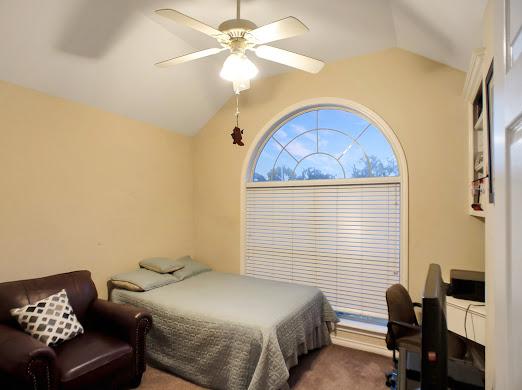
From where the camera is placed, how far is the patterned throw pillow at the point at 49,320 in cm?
213

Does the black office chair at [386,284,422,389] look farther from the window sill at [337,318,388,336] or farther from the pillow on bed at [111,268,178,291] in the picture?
the pillow on bed at [111,268,178,291]

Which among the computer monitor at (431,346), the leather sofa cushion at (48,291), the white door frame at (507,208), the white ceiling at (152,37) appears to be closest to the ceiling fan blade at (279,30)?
the white ceiling at (152,37)

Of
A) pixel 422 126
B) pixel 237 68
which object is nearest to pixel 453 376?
pixel 237 68

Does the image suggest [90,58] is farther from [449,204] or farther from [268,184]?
[449,204]

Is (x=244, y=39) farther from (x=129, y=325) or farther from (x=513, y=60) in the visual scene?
(x=129, y=325)

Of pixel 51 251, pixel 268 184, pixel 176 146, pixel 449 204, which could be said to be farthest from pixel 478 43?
pixel 51 251

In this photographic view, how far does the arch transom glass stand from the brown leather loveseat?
85.2 inches

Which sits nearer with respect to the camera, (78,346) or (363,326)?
(78,346)

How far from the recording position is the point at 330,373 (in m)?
2.68

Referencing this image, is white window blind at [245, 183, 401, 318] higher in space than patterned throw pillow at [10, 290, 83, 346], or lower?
higher

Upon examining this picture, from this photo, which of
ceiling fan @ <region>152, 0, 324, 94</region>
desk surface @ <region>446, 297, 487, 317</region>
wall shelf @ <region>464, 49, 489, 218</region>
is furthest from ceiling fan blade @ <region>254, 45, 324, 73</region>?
desk surface @ <region>446, 297, 487, 317</region>

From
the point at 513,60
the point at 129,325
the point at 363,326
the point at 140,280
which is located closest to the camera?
the point at 513,60

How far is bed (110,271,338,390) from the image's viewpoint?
2.19m

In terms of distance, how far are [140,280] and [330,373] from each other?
6.46 ft
